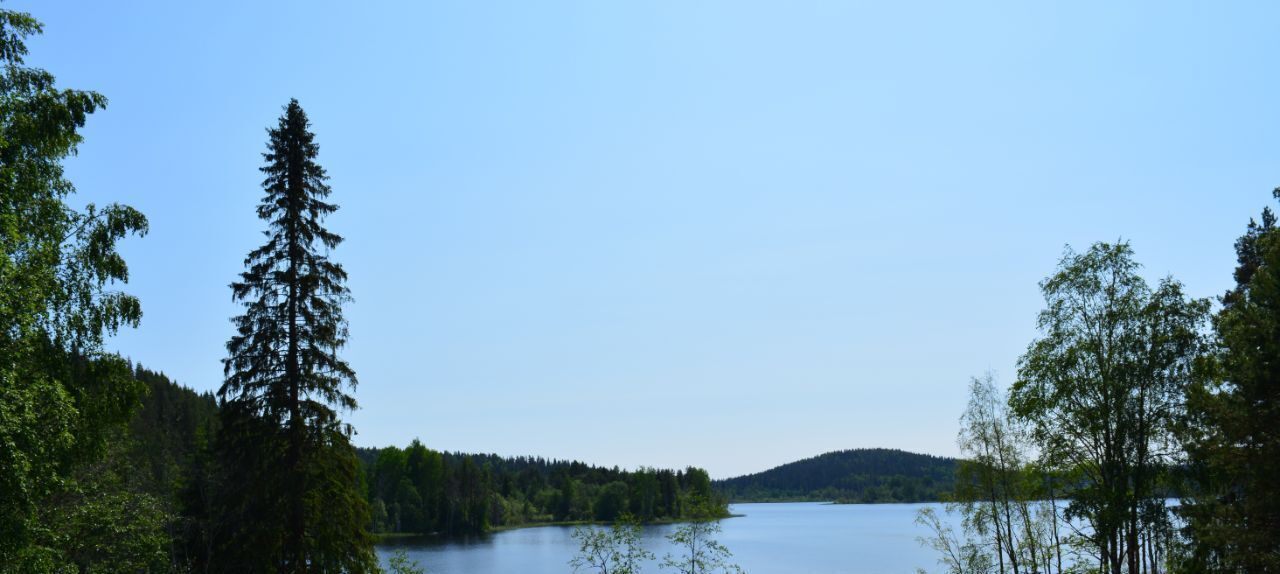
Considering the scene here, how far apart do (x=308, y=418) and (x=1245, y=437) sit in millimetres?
20525

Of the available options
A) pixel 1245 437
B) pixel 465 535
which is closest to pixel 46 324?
pixel 1245 437

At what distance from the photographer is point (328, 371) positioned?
839 inches

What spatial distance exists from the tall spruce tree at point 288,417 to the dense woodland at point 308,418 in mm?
48

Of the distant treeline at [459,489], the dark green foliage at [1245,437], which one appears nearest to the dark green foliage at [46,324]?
the dark green foliage at [1245,437]

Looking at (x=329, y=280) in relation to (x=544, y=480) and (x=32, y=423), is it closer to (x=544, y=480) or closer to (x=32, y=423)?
(x=32, y=423)

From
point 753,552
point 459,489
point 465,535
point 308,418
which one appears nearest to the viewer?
point 308,418

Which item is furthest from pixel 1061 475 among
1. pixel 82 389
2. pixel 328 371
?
pixel 82 389

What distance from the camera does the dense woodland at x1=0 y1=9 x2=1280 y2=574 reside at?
471 inches

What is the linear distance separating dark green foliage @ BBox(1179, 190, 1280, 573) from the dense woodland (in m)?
0.05

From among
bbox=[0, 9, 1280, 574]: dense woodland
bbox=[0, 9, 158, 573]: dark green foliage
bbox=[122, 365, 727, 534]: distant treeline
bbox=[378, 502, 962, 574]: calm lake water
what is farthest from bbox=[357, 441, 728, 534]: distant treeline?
bbox=[0, 9, 158, 573]: dark green foliage

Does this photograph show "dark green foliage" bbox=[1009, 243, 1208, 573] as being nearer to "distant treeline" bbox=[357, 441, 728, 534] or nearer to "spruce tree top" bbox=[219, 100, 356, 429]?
"spruce tree top" bbox=[219, 100, 356, 429]

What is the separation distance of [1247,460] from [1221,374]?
145 inches

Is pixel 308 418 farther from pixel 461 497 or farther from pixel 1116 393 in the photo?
pixel 461 497

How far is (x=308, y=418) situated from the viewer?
21.0 m
